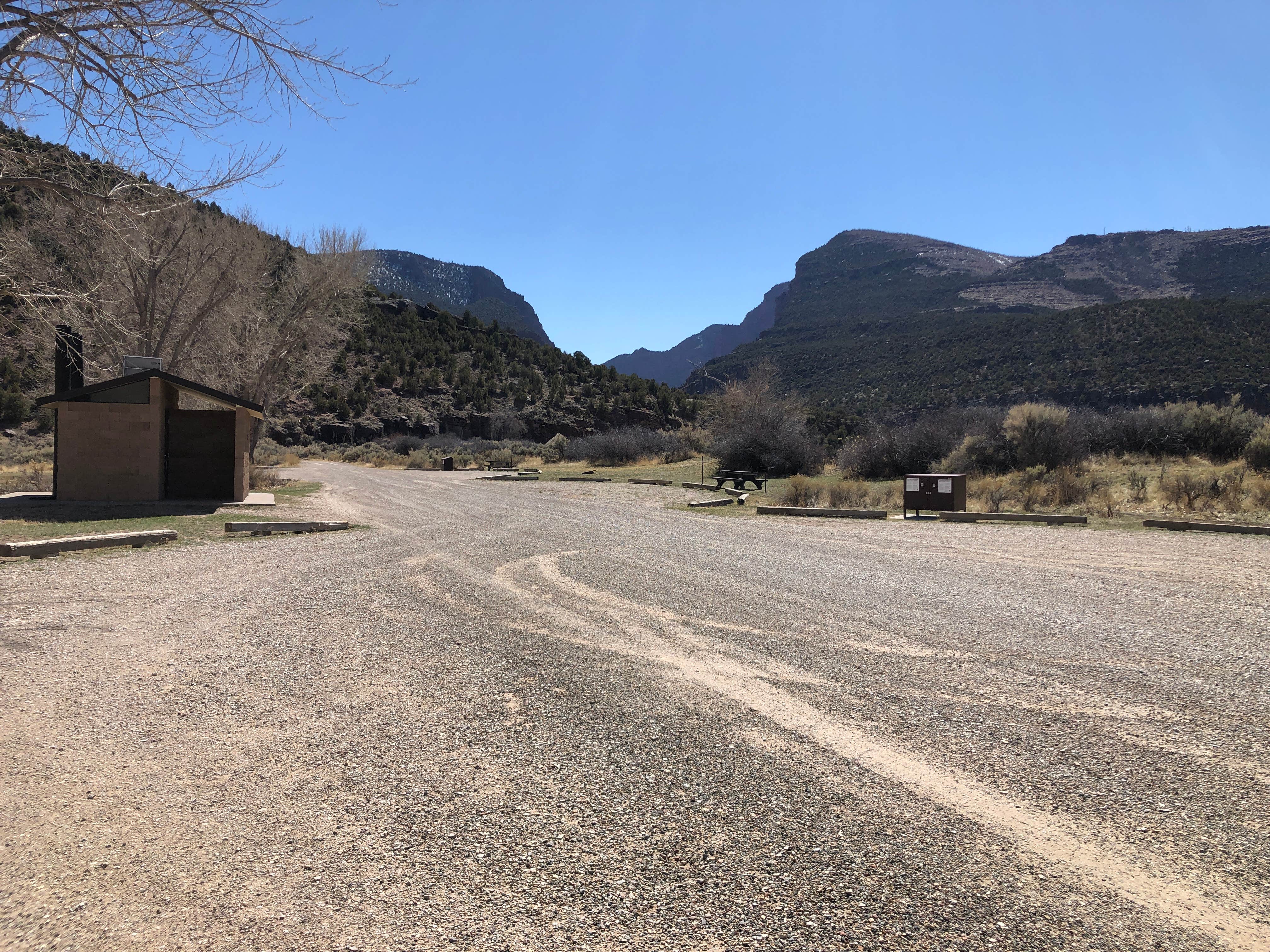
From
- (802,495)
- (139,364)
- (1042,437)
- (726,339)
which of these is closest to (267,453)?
(139,364)

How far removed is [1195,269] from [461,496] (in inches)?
3556

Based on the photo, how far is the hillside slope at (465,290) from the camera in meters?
125

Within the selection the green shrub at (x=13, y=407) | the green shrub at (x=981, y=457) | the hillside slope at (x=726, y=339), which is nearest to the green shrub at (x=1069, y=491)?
the green shrub at (x=981, y=457)

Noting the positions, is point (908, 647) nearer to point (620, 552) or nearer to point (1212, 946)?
point (1212, 946)

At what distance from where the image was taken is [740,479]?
83.6 feet

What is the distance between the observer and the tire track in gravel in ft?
8.29

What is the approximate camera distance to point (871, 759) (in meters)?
3.70

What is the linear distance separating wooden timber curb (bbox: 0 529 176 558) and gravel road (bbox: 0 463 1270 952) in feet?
8.75

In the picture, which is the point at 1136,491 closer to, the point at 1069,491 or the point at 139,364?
the point at 1069,491

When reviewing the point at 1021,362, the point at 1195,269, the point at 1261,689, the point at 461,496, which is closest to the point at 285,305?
the point at 461,496

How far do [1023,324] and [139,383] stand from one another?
58.0 meters

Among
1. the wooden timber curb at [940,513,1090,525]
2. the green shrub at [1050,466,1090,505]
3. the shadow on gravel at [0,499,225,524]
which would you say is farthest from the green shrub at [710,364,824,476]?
the shadow on gravel at [0,499,225,524]

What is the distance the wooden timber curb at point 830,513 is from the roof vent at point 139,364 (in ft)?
50.2

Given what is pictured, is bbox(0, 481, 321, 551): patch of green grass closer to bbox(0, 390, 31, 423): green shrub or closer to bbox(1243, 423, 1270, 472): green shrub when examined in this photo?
bbox(1243, 423, 1270, 472): green shrub
